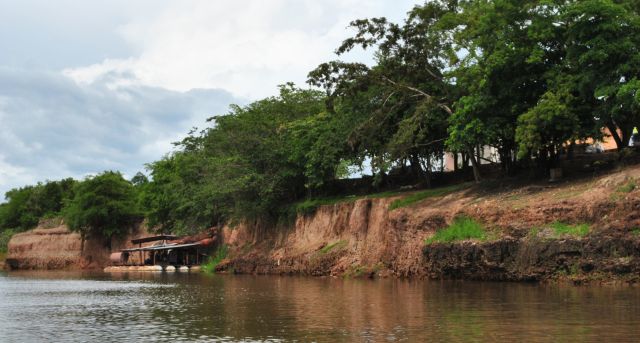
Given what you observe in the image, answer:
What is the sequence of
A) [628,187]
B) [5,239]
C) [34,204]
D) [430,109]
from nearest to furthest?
1. [628,187]
2. [430,109]
3. [5,239]
4. [34,204]

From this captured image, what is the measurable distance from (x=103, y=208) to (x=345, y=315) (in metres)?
68.0

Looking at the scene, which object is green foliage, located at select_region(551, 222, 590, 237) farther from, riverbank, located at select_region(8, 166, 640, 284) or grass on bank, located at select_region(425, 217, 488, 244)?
grass on bank, located at select_region(425, 217, 488, 244)

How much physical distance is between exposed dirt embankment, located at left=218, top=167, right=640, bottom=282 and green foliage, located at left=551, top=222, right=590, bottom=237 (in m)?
0.21

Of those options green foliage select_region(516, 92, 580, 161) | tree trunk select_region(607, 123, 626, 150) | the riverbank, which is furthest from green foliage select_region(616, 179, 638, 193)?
tree trunk select_region(607, 123, 626, 150)

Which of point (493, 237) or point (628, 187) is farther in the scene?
point (493, 237)

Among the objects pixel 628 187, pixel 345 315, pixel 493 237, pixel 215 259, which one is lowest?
pixel 345 315

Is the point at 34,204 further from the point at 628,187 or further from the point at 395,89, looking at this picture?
the point at 628,187

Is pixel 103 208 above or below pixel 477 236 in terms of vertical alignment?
above

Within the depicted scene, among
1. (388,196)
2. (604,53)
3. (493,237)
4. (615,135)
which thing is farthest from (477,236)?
(388,196)

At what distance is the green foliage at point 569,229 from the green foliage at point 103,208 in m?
63.0

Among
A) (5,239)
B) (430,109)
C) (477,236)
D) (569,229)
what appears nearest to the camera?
(569,229)

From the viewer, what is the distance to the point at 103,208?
8506 centimetres

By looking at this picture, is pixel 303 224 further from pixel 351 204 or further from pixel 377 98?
pixel 377 98

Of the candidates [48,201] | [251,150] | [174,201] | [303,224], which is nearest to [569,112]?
[303,224]
